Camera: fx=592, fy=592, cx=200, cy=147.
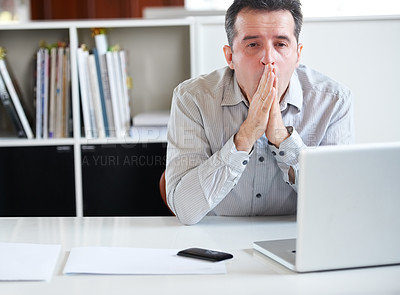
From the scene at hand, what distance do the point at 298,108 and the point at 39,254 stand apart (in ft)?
3.10

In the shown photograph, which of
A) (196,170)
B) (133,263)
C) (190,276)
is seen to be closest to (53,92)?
(196,170)

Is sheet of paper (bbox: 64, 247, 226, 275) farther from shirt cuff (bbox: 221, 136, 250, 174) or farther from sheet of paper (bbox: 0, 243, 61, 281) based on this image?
shirt cuff (bbox: 221, 136, 250, 174)

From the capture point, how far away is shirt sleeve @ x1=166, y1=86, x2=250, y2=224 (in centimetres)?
168

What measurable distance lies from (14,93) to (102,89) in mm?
391

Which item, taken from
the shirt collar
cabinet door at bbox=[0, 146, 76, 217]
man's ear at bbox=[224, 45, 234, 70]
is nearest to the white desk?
the shirt collar

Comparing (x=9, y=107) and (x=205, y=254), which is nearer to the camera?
(x=205, y=254)

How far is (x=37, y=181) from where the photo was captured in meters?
2.68

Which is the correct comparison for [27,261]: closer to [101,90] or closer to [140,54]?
[101,90]

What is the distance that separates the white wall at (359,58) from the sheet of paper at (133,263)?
1319 mm

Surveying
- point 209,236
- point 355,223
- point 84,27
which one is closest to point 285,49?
point 209,236

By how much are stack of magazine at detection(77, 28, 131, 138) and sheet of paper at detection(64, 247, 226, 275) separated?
4.15ft

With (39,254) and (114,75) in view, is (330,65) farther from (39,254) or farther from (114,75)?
(39,254)

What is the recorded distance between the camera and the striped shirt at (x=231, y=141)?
1722 millimetres

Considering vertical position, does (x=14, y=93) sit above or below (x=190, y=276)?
above
